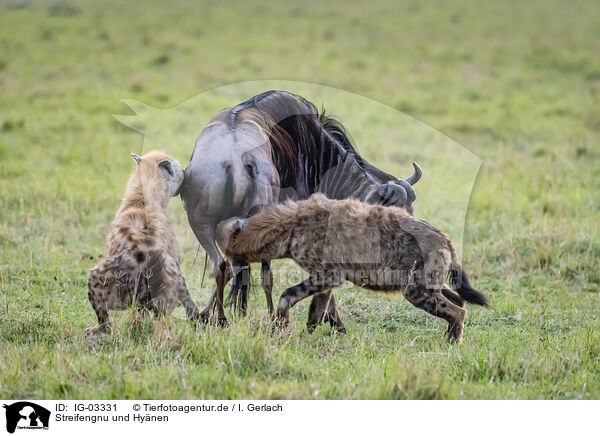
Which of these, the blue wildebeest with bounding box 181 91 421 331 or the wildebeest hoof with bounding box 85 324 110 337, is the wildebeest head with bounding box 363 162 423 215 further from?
the wildebeest hoof with bounding box 85 324 110 337

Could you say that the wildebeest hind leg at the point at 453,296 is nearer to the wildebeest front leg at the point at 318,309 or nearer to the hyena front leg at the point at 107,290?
the wildebeest front leg at the point at 318,309

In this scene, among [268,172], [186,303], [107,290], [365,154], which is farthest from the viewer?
[365,154]

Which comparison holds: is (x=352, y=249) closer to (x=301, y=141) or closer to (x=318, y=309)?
(x=318, y=309)

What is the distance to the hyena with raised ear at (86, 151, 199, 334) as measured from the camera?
585cm

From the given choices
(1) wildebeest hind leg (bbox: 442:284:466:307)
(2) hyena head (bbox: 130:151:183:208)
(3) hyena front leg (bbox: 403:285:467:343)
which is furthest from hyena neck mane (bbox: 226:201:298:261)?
(1) wildebeest hind leg (bbox: 442:284:466:307)

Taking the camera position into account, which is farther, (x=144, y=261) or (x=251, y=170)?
(x=251, y=170)

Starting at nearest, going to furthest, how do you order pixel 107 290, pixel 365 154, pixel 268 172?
pixel 107 290 → pixel 268 172 → pixel 365 154

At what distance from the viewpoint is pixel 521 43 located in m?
20.3

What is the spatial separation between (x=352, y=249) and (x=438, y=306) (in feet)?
2.59

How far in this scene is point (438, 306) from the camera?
19.5 feet
